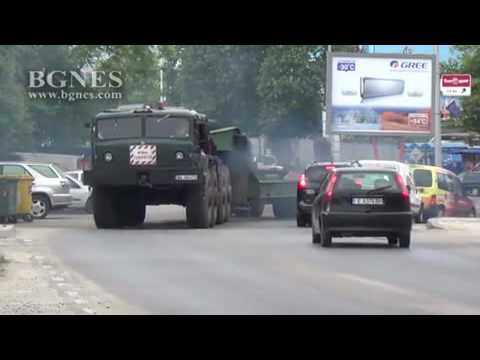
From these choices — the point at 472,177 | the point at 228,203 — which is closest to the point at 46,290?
the point at 228,203

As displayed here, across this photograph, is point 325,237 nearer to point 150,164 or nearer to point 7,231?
point 150,164

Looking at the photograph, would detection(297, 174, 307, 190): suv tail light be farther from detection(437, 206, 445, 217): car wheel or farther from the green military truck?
detection(437, 206, 445, 217): car wheel

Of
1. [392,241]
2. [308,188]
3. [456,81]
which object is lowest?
[392,241]

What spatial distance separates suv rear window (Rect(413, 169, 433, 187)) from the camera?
109 ft

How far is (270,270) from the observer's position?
59.0 ft

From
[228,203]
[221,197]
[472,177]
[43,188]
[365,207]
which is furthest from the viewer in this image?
[472,177]

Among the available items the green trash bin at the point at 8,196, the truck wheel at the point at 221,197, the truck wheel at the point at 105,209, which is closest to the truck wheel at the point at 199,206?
the truck wheel at the point at 105,209

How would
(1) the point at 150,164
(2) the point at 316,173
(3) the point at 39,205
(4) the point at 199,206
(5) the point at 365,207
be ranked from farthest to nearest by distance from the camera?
(3) the point at 39,205 < (2) the point at 316,173 < (4) the point at 199,206 < (1) the point at 150,164 < (5) the point at 365,207

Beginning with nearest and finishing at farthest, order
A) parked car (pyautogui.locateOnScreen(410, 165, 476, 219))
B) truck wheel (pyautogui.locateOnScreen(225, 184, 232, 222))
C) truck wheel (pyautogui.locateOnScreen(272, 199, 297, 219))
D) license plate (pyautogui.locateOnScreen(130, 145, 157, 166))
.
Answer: license plate (pyautogui.locateOnScreen(130, 145, 157, 166)) → truck wheel (pyautogui.locateOnScreen(225, 184, 232, 222)) → parked car (pyautogui.locateOnScreen(410, 165, 476, 219)) → truck wheel (pyautogui.locateOnScreen(272, 199, 297, 219))

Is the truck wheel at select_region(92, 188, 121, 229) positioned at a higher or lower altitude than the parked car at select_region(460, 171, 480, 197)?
higher

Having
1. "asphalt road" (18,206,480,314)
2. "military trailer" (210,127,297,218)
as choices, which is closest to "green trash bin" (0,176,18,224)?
"asphalt road" (18,206,480,314)

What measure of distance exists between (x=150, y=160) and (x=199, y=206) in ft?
5.50
